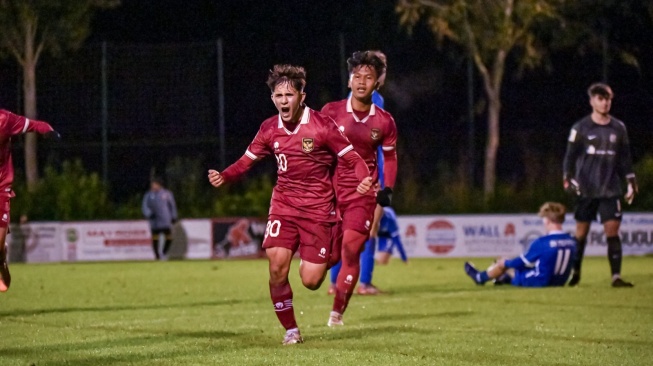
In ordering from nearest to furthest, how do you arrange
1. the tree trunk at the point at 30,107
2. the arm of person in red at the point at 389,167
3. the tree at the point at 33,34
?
1. the arm of person in red at the point at 389,167
2. the tree trunk at the point at 30,107
3. the tree at the point at 33,34

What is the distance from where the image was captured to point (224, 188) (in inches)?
1120

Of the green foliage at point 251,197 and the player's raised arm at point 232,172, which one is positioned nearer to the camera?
the player's raised arm at point 232,172

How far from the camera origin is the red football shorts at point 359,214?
10.5m

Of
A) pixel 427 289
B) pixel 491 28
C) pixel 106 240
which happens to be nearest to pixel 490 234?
pixel 491 28

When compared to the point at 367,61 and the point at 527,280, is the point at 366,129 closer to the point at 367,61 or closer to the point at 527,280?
the point at 367,61

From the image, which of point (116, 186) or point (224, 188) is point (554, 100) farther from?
point (116, 186)

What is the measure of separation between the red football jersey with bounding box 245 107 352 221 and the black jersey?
6.34 meters

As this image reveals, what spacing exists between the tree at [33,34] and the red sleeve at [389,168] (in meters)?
18.8

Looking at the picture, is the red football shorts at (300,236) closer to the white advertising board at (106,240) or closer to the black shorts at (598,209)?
the black shorts at (598,209)

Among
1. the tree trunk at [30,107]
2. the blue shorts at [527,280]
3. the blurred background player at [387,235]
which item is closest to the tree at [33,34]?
the tree trunk at [30,107]

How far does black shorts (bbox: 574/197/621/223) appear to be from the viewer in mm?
14820

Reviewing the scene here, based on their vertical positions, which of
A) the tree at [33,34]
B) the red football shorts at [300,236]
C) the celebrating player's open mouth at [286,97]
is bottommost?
the red football shorts at [300,236]

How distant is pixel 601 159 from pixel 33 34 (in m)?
17.9

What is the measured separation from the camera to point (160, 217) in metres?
25.0
